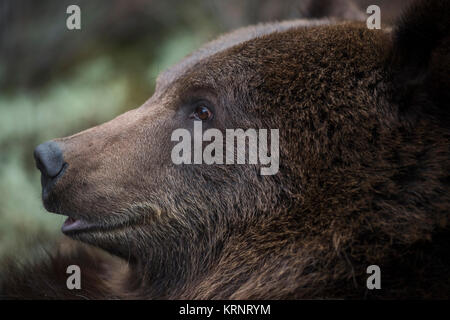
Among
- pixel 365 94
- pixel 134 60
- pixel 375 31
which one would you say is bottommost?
pixel 365 94

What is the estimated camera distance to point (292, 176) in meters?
3.16

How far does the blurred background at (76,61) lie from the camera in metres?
6.07

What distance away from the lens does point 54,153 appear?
324 cm

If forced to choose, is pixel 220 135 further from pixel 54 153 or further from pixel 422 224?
pixel 422 224

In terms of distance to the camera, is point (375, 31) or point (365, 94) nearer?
point (365, 94)

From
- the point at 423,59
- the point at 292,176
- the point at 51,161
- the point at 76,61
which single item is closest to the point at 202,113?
the point at 292,176

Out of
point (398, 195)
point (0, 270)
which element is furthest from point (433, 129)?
point (0, 270)

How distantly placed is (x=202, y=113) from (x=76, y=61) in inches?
186

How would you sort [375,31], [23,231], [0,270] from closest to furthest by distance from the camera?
[375,31], [0,270], [23,231]

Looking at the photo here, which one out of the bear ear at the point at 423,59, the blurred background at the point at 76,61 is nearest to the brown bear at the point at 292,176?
the bear ear at the point at 423,59

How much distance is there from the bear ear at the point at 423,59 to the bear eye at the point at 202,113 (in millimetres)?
1122

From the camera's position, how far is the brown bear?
2912 millimetres

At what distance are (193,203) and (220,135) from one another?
0.45 meters

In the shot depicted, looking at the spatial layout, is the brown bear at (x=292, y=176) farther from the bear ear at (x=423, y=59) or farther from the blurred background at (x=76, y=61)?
the blurred background at (x=76, y=61)
